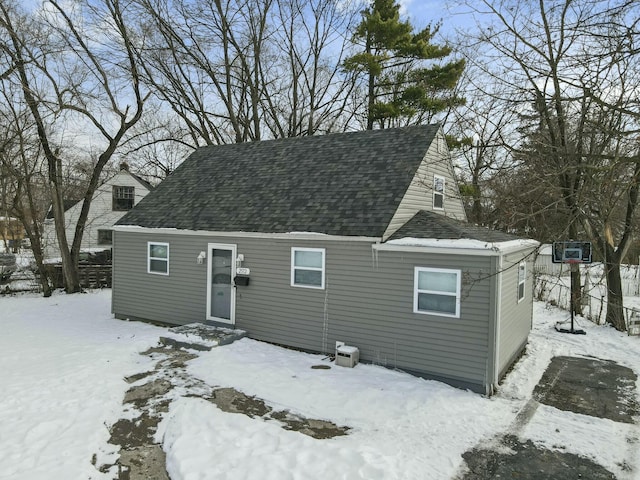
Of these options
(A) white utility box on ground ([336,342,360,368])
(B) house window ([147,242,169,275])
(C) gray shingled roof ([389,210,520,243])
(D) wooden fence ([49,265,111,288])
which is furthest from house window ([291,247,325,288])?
(D) wooden fence ([49,265,111,288])

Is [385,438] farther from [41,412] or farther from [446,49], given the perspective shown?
[446,49]

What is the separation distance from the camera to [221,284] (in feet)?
35.5

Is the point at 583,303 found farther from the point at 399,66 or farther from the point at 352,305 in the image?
the point at 399,66

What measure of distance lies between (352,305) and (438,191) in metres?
4.31

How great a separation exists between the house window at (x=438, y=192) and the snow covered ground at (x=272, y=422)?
172 inches

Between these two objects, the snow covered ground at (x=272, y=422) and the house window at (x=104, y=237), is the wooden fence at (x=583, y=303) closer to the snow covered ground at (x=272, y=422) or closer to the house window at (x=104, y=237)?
the snow covered ground at (x=272, y=422)

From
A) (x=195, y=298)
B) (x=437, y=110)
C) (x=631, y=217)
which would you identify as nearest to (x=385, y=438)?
(x=195, y=298)

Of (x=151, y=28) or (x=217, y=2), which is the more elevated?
(x=217, y=2)

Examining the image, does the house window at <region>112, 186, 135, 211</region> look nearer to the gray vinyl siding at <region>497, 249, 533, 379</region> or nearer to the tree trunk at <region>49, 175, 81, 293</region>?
the tree trunk at <region>49, 175, 81, 293</region>

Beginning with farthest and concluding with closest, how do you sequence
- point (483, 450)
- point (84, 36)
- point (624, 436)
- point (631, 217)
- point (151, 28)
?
point (151, 28) → point (84, 36) → point (631, 217) → point (624, 436) → point (483, 450)

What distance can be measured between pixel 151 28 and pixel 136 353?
58.9 ft

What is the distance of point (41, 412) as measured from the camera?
245 inches

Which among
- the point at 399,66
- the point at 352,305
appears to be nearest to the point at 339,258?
the point at 352,305

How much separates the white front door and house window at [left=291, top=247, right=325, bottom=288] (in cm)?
180
